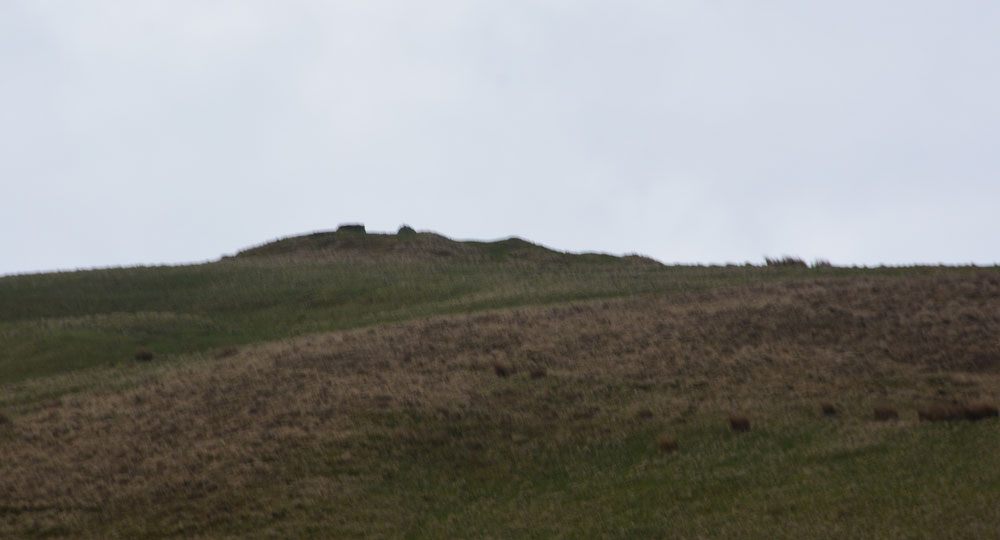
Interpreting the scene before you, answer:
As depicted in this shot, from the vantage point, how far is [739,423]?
2417 cm

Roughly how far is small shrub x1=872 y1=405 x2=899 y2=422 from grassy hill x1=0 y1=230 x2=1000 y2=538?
363 millimetres

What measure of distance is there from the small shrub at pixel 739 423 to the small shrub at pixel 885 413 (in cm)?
304

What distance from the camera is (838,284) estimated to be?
4300cm

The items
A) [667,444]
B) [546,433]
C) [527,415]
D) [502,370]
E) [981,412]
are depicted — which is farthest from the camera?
[502,370]

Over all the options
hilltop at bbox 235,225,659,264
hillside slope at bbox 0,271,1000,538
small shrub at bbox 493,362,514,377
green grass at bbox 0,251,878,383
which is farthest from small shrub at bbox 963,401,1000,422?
hilltop at bbox 235,225,659,264

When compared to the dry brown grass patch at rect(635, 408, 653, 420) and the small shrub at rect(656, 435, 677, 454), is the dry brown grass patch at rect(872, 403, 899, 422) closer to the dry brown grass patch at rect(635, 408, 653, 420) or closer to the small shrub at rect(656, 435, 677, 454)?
the small shrub at rect(656, 435, 677, 454)

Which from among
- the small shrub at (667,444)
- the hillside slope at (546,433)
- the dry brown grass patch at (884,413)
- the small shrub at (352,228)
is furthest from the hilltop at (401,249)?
the small shrub at (667,444)

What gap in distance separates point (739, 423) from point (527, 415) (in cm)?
589

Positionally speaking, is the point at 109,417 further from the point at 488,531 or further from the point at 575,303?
the point at 575,303

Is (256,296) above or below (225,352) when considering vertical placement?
above

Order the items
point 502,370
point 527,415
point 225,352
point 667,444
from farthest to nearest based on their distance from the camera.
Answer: point 225,352
point 502,370
point 527,415
point 667,444

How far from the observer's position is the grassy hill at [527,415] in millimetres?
19203

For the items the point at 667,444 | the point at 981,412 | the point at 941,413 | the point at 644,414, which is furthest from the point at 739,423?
the point at 981,412

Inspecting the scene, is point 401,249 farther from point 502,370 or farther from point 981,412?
point 981,412
